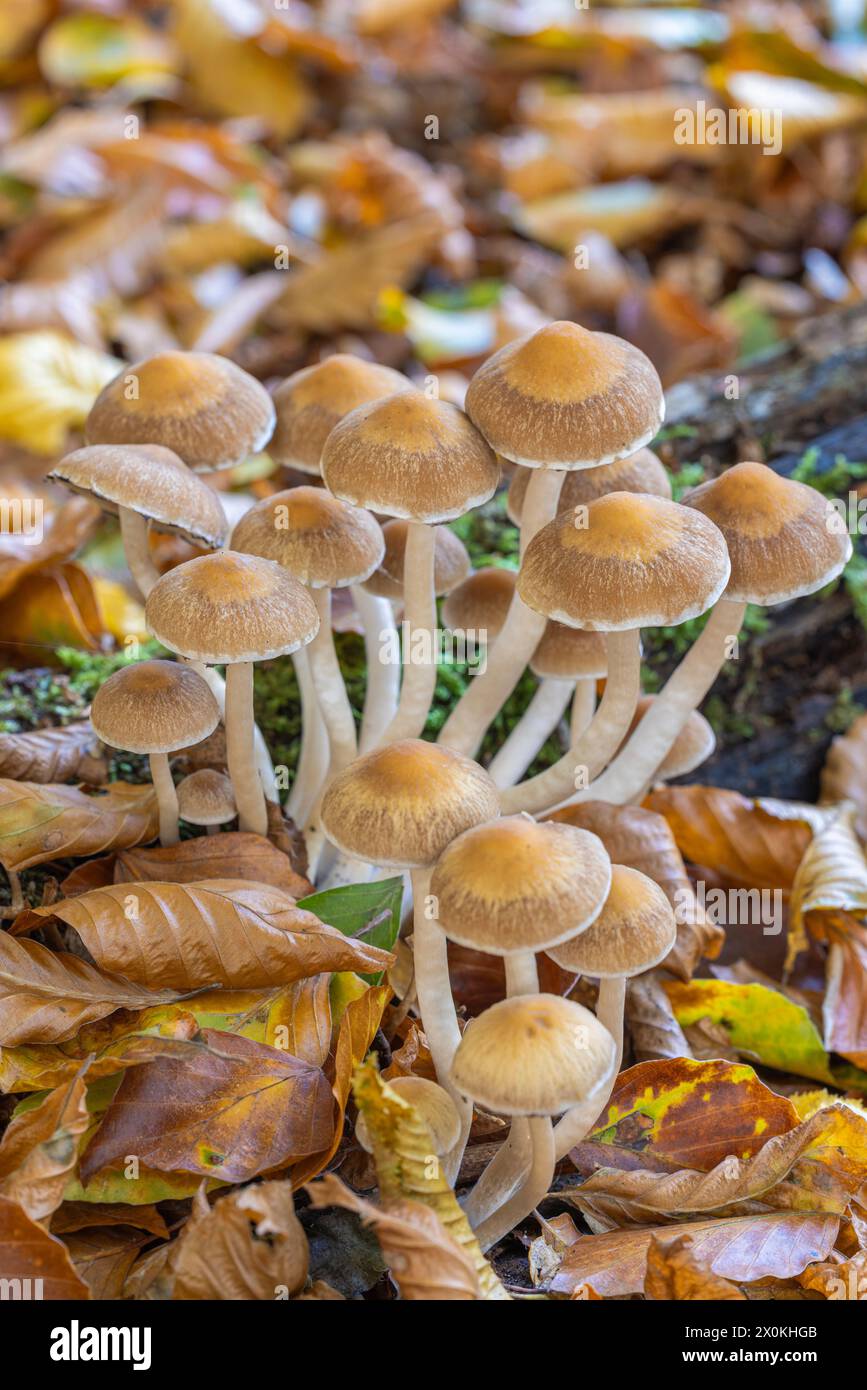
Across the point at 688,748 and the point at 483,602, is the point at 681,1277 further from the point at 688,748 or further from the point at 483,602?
the point at 483,602

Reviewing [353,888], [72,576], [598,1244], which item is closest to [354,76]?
[72,576]

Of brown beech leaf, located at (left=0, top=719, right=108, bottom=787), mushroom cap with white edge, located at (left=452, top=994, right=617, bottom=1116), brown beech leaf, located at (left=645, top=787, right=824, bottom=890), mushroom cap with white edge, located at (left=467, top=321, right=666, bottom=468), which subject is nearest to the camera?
mushroom cap with white edge, located at (left=452, top=994, right=617, bottom=1116)

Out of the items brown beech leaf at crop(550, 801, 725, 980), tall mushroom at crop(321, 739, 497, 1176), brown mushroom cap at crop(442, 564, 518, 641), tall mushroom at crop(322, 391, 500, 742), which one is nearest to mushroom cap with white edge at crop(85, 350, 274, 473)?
tall mushroom at crop(322, 391, 500, 742)

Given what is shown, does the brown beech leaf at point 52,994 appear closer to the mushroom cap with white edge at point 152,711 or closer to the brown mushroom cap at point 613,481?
the mushroom cap with white edge at point 152,711

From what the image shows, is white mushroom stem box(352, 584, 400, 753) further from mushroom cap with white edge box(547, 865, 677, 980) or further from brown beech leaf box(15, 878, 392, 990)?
mushroom cap with white edge box(547, 865, 677, 980)

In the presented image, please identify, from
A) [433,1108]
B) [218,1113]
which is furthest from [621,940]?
[218,1113]

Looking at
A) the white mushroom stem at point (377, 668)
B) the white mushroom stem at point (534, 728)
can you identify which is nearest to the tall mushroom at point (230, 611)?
the white mushroom stem at point (377, 668)
